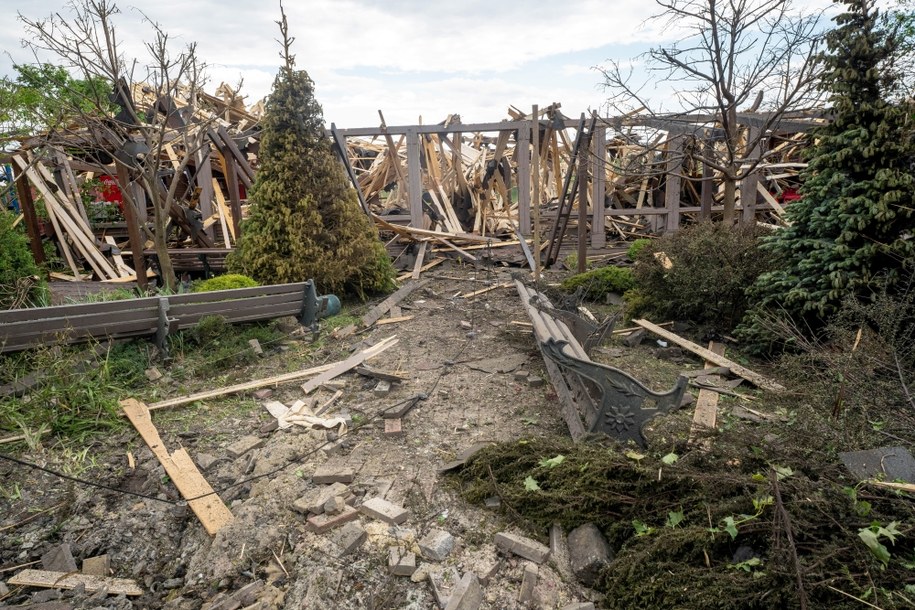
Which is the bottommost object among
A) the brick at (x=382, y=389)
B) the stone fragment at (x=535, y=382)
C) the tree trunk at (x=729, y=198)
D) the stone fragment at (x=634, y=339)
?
the stone fragment at (x=634, y=339)

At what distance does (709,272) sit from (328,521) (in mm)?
5757

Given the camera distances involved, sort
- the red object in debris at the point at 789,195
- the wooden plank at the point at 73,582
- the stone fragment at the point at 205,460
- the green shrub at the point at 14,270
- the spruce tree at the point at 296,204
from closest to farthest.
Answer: the wooden plank at the point at 73,582, the stone fragment at the point at 205,460, the green shrub at the point at 14,270, the spruce tree at the point at 296,204, the red object in debris at the point at 789,195

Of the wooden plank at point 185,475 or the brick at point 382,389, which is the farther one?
the brick at point 382,389

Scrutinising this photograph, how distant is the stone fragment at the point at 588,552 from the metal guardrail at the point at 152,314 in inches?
192

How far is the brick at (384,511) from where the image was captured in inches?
138

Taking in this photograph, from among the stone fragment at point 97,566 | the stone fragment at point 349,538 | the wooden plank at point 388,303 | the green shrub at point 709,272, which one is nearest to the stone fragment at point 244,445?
the stone fragment at point 97,566


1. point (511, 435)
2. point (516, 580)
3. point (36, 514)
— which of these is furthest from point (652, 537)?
point (36, 514)

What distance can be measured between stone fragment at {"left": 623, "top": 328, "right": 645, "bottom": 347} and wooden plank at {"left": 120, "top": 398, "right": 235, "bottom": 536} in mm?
5386

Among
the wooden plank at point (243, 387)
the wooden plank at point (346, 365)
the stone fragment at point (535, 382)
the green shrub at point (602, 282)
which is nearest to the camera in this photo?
the wooden plank at point (243, 387)

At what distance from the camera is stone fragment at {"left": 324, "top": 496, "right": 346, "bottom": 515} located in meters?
3.59

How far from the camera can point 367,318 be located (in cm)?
839

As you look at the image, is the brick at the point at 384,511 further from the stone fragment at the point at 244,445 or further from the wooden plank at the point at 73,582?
the stone fragment at the point at 244,445

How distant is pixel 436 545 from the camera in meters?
3.26

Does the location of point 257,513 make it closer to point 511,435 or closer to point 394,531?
point 394,531
